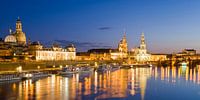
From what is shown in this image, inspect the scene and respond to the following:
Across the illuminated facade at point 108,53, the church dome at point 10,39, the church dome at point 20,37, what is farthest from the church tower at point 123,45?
the church dome at point 10,39

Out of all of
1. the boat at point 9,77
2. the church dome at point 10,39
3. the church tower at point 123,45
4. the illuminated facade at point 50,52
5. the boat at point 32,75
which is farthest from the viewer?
the church tower at point 123,45

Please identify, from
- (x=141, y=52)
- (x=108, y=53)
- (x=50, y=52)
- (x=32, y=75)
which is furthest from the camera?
(x=141, y=52)

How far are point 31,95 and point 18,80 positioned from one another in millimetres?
14535

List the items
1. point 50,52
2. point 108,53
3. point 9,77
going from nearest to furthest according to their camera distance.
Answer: point 9,77
point 50,52
point 108,53

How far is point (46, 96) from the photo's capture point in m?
33.9

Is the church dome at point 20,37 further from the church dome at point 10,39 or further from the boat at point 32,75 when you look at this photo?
the boat at point 32,75

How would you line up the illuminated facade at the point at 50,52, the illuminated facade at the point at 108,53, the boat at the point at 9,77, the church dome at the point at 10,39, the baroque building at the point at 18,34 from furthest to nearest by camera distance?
the illuminated facade at the point at 108,53 < the baroque building at the point at 18,34 < the church dome at the point at 10,39 < the illuminated facade at the point at 50,52 < the boat at the point at 9,77

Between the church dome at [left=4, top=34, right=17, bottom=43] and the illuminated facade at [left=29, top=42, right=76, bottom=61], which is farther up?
the church dome at [left=4, top=34, right=17, bottom=43]

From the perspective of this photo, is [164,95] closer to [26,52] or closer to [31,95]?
[31,95]

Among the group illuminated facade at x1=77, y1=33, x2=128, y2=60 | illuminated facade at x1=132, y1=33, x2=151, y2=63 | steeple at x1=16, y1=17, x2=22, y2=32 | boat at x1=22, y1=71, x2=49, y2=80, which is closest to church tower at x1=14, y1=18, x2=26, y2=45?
steeple at x1=16, y1=17, x2=22, y2=32

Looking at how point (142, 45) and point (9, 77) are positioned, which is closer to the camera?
point (9, 77)

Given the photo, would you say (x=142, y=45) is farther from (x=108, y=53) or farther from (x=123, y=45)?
(x=108, y=53)

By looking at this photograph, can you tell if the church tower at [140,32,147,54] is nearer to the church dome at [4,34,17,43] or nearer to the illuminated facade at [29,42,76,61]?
the illuminated facade at [29,42,76,61]

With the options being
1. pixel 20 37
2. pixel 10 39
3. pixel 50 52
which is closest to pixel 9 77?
pixel 10 39
